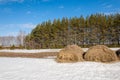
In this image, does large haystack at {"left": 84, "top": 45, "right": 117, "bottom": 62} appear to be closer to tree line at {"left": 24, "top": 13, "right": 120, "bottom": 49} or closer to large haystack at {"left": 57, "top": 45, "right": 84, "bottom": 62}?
large haystack at {"left": 57, "top": 45, "right": 84, "bottom": 62}

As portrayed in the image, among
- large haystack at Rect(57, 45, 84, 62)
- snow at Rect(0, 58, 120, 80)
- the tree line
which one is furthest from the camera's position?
the tree line

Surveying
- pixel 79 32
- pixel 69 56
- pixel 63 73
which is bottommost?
pixel 63 73

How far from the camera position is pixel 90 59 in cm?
1400

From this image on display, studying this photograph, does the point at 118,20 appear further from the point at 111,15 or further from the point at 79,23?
the point at 79,23

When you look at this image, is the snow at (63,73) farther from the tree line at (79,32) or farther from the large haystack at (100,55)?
the tree line at (79,32)

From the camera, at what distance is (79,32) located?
47281mm

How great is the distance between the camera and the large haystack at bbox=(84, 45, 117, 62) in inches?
539

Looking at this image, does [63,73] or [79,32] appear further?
[79,32]

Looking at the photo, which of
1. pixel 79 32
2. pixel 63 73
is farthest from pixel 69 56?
pixel 79 32

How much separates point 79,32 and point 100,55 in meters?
33.6

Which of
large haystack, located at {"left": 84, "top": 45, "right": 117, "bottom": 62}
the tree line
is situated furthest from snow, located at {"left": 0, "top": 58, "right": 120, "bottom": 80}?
the tree line

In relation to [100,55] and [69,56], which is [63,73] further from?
[100,55]

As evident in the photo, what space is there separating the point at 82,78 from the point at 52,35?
134ft

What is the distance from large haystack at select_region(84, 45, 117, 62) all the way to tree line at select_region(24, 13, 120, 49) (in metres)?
30.2
